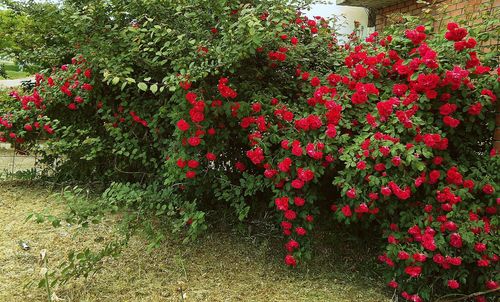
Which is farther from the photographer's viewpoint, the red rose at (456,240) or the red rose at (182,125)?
the red rose at (182,125)

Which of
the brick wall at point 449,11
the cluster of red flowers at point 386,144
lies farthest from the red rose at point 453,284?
the brick wall at point 449,11

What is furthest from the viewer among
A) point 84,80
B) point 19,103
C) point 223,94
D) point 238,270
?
point 19,103

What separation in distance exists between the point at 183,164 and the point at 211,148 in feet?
0.92

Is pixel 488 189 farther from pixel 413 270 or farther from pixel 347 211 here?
pixel 347 211

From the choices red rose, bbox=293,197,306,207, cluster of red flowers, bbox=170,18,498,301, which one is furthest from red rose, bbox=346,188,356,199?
red rose, bbox=293,197,306,207

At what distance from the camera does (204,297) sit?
253cm

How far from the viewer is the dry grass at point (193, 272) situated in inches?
100

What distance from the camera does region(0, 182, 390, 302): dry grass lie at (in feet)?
8.34

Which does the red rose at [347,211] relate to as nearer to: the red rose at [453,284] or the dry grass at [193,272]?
the dry grass at [193,272]

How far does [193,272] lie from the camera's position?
9.30 ft

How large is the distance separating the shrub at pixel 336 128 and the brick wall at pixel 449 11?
0.17 metres

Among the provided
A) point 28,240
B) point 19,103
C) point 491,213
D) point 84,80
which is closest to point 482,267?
point 491,213

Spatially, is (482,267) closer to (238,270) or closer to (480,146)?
(480,146)

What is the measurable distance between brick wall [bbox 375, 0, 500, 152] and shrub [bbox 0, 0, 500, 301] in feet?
0.57
